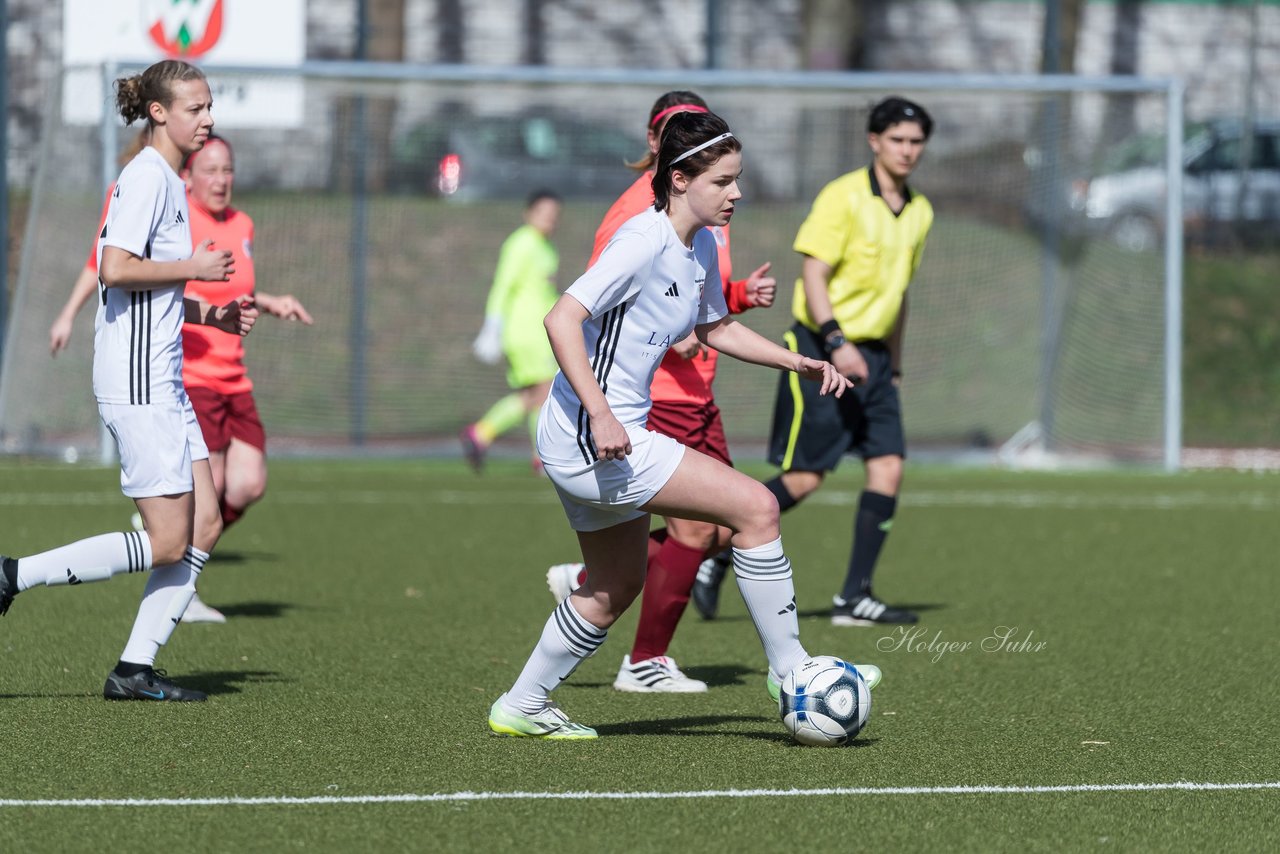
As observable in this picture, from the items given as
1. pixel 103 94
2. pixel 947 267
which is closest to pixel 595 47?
pixel 947 267

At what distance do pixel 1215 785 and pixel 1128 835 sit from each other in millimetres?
660

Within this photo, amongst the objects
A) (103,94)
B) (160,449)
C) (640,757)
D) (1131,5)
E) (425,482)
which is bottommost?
(425,482)

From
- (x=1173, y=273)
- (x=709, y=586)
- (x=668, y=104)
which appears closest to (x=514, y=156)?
(x=1173, y=273)

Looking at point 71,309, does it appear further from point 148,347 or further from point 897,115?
point 897,115

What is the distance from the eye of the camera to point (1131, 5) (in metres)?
23.7

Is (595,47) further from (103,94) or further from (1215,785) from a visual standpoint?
(1215,785)

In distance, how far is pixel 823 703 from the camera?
557 centimetres

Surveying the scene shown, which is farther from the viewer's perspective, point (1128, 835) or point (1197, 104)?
point (1197, 104)

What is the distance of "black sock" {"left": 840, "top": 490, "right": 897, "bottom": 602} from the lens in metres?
8.45

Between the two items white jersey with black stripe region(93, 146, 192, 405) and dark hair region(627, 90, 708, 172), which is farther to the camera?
dark hair region(627, 90, 708, 172)

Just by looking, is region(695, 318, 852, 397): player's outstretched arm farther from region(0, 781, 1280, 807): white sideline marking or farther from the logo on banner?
the logo on banner

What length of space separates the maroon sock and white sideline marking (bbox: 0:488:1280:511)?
20.4 ft

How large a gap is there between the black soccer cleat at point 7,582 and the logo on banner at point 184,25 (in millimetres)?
9576

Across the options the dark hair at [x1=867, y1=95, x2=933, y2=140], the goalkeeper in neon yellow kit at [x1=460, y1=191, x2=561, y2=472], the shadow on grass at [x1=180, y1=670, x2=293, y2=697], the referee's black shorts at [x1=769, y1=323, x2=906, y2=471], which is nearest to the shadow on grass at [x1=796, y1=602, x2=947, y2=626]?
the referee's black shorts at [x1=769, y1=323, x2=906, y2=471]
